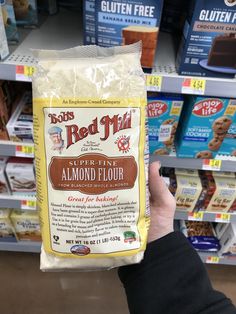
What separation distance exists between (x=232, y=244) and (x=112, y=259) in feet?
3.00

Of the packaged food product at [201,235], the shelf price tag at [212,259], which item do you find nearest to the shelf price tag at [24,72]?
the packaged food product at [201,235]

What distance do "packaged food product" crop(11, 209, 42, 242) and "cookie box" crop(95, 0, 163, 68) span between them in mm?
906

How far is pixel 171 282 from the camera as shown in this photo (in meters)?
0.71

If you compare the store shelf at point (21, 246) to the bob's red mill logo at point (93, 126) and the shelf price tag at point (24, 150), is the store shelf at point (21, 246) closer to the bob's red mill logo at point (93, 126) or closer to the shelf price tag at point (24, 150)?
the shelf price tag at point (24, 150)

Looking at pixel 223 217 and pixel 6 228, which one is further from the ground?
pixel 223 217

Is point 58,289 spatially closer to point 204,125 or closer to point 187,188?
point 187,188

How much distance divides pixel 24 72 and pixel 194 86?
0.49 m

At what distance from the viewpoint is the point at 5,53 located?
0.87 m

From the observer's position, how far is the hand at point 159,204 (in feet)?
2.84

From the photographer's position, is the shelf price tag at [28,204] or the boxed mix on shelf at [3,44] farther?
the shelf price tag at [28,204]

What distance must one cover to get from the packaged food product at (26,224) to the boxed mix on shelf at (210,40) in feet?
3.10

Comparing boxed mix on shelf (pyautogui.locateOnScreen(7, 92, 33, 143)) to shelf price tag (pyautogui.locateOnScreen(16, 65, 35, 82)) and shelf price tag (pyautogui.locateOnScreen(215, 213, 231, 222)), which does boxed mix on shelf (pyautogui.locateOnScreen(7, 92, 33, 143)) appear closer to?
shelf price tag (pyautogui.locateOnScreen(16, 65, 35, 82))

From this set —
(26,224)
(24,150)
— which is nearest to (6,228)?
(26,224)

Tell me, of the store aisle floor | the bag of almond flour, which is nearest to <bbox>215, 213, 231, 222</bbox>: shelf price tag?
the store aisle floor
